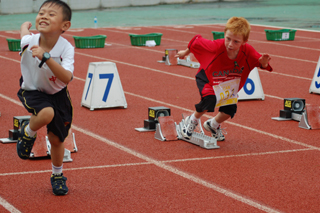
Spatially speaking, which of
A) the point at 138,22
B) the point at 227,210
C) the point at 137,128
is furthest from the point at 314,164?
the point at 138,22

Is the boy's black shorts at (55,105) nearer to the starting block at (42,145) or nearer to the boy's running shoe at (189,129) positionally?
the starting block at (42,145)

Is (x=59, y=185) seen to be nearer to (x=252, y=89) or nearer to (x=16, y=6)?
(x=252, y=89)

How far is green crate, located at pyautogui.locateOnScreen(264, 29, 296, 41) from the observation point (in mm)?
18548

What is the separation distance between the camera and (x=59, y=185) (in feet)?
14.7

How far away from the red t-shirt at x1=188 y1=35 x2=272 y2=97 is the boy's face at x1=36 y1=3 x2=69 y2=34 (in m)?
2.29

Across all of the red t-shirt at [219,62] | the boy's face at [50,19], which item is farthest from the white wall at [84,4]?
the boy's face at [50,19]

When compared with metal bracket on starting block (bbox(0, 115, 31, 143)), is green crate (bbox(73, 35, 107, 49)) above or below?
above

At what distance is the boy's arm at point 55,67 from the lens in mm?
3787

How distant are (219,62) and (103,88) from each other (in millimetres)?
2944

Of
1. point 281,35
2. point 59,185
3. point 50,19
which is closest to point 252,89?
point 59,185

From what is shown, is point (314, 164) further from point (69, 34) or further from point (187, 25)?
point (187, 25)

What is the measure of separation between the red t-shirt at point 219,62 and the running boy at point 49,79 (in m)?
2.09

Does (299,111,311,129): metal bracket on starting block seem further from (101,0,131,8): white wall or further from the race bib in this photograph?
(101,0,131,8): white wall

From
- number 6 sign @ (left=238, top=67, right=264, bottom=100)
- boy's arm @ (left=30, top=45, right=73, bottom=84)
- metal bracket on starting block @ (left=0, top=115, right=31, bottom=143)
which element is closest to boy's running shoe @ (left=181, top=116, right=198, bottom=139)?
metal bracket on starting block @ (left=0, top=115, right=31, bottom=143)
